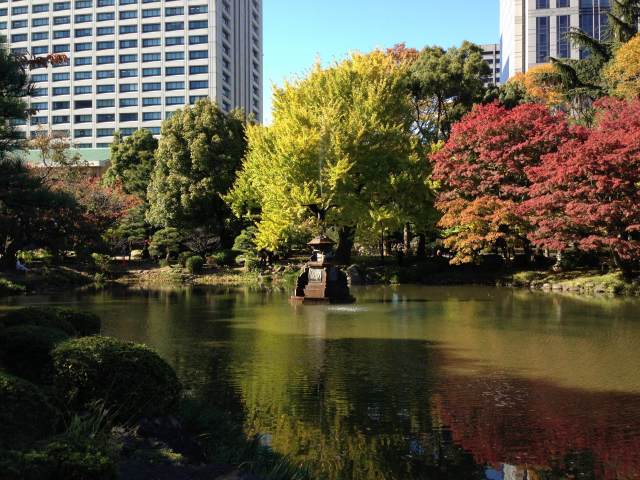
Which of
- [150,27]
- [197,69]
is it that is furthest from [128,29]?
[197,69]

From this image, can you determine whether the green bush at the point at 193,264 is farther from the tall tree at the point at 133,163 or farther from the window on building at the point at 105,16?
the window on building at the point at 105,16

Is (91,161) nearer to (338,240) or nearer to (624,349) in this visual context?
(338,240)

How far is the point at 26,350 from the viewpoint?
6434 millimetres

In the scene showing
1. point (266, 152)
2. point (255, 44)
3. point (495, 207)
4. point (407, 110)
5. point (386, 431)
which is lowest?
point (386, 431)

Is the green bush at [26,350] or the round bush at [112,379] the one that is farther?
the green bush at [26,350]

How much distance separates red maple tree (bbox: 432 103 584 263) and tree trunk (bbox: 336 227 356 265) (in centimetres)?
527

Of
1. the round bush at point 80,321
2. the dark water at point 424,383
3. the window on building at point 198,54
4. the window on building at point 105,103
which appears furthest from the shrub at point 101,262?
the window on building at point 105,103

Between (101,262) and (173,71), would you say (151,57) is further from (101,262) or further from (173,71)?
(101,262)

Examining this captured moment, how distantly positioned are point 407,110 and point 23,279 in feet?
68.5

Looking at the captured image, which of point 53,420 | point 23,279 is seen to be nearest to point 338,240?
point 23,279

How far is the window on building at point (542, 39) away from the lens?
68625 millimetres

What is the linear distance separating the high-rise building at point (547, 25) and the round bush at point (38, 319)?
68522mm

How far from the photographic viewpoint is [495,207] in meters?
28.6

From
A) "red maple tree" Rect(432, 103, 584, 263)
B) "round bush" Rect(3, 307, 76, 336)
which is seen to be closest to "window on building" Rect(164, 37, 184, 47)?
"red maple tree" Rect(432, 103, 584, 263)
